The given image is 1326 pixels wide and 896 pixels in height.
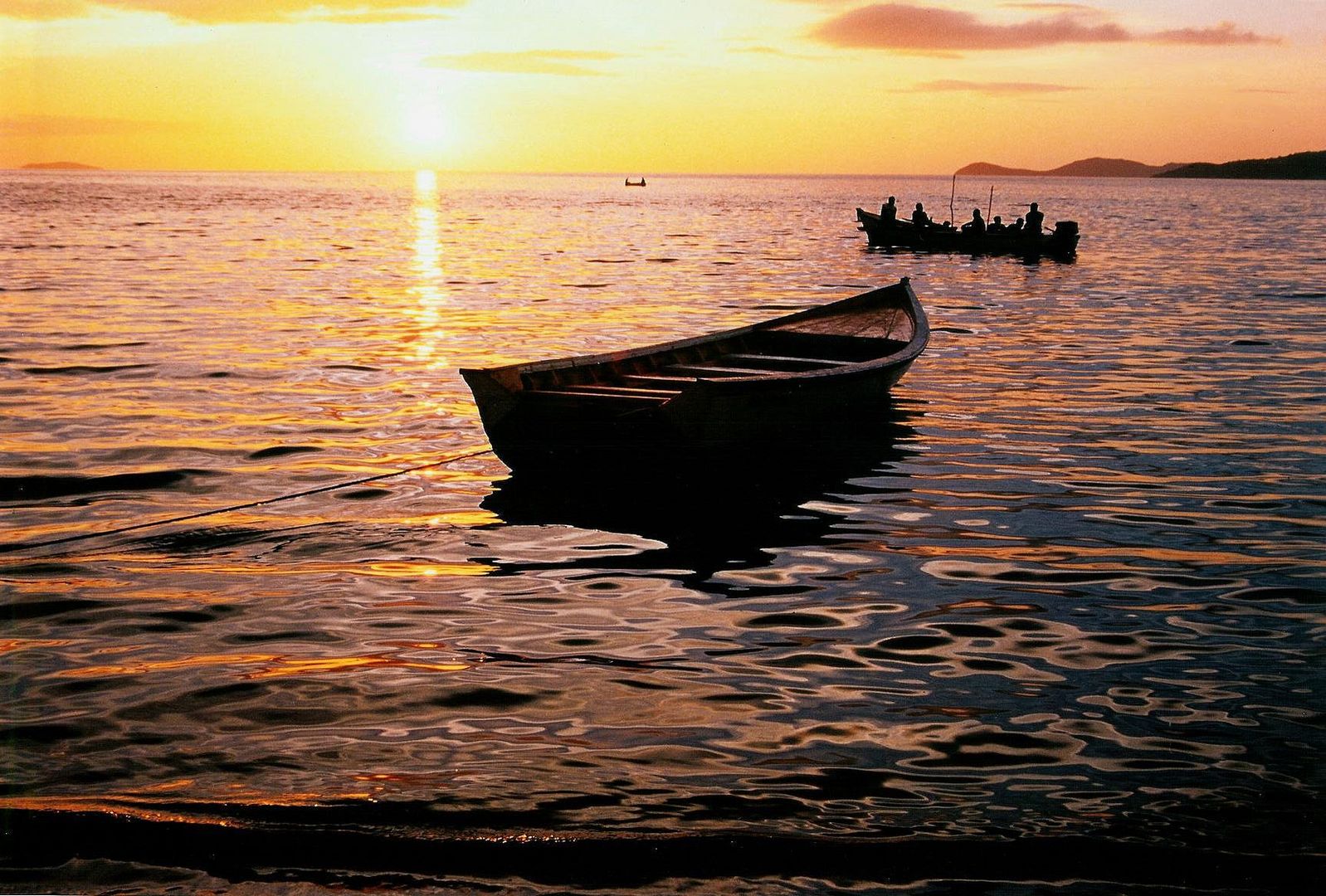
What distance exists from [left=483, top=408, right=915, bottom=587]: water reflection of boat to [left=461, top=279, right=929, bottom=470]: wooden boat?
0.85ft

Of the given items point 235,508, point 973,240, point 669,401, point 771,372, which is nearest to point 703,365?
point 771,372

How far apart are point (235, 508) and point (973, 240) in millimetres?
39778

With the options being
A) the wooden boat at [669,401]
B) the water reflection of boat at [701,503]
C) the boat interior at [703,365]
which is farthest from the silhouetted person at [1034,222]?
the water reflection of boat at [701,503]

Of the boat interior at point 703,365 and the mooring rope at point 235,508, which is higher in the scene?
the boat interior at point 703,365

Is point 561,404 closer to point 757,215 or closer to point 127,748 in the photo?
point 127,748

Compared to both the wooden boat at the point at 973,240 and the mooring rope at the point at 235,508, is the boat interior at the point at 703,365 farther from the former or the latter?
the wooden boat at the point at 973,240

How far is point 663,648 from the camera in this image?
7.34m

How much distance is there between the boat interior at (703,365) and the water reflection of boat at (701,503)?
0.87 m

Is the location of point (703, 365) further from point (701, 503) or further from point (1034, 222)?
point (1034, 222)

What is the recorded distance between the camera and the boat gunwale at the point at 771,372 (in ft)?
36.4

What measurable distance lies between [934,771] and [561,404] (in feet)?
20.2

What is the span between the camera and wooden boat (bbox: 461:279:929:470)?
10.8m

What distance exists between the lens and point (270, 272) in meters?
38.0

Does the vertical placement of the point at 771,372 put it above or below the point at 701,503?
above
